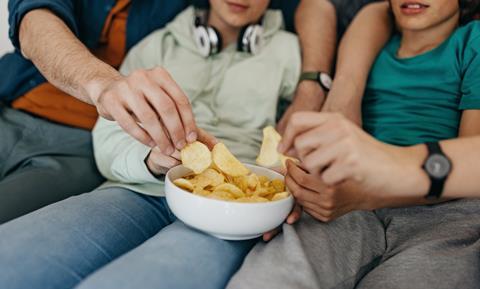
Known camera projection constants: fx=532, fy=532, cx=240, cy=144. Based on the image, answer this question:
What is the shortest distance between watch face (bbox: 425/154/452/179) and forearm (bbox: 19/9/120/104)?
60cm

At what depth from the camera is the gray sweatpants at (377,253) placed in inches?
35.6

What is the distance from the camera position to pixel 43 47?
131 cm

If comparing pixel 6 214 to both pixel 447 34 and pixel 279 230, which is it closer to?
pixel 279 230

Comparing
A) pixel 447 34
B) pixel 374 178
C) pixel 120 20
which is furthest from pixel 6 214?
pixel 447 34

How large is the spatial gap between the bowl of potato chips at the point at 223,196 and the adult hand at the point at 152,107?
4 cm

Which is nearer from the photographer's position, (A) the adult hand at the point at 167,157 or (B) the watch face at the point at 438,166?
(B) the watch face at the point at 438,166

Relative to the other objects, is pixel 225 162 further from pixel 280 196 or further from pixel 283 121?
pixel 283 121

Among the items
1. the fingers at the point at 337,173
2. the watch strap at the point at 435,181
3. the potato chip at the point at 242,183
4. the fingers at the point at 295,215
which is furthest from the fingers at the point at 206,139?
the watch strap at the point at 435,181

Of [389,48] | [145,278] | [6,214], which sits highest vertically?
[389,48]

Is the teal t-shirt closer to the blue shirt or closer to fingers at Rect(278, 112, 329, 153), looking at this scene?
fingers at Rect(278, 112, 329, 153)

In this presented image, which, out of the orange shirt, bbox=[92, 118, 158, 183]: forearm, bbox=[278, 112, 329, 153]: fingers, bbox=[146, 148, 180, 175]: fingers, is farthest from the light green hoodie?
bbox=[278, 112, 329, 153]: fingers

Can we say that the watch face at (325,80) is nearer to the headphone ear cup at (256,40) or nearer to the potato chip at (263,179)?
the headphone ear cup at (256,40)

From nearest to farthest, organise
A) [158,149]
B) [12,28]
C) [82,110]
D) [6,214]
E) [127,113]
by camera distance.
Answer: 1. [127,113]
2. [158,149]
3. [6,214]
4. [12,28]
5. [82,110]

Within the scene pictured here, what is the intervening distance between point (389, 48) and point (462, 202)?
0.51 m
